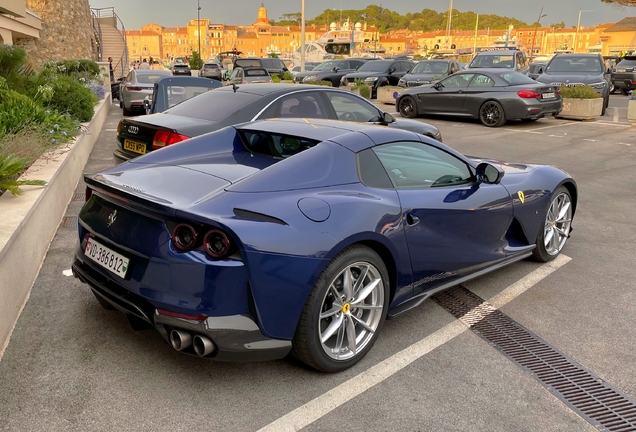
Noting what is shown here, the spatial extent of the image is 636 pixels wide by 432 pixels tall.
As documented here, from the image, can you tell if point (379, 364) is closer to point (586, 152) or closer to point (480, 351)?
point (480, 351)

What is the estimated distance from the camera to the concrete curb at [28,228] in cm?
375

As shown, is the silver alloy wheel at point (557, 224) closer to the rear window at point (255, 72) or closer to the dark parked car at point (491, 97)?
the dark parked car at point (491, 97)

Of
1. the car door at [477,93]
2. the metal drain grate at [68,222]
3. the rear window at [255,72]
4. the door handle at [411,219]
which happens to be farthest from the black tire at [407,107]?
the door handle at [411,219]

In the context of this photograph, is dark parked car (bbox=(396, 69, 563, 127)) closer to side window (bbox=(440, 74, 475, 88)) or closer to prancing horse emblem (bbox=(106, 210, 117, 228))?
side window (bbox=(440, 74, 475, 88))

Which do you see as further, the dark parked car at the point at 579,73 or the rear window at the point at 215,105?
the dark parked car at the point at 579,73

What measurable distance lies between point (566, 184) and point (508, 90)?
35.4 feet

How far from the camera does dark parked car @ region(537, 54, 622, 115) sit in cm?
1845

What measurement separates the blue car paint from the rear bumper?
48 millimetres

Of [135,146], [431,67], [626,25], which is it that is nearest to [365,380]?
[135,146]

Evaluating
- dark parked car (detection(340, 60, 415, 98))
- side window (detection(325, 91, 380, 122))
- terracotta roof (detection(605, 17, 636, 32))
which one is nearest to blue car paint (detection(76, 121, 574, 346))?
side window (detection(325, 91, 380, 122))

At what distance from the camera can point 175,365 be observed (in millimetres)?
3373

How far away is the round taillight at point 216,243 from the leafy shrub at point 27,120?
4.70 meters

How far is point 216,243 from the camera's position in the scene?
286cm

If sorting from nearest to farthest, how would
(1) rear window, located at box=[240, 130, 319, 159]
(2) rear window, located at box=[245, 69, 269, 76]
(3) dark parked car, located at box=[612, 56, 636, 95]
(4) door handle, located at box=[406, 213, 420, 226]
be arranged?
(4) door handle, located at box=[406, 213, 420, 226] → (1) rear window, located at box=[240, 130, 319, 159] → (2) rear window, located at box=[245, 69, 269, 76] → (3) dark parked car, located at box=[612, 56, 636, 95]
